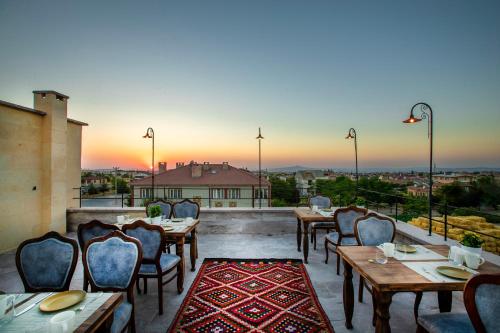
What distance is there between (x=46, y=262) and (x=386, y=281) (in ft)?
8.26

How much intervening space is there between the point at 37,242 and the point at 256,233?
410 centimetres

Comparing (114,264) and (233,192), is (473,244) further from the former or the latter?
(233,192)

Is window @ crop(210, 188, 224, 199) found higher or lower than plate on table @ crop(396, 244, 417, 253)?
lower

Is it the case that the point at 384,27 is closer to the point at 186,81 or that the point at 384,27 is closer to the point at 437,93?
the point at 437,93

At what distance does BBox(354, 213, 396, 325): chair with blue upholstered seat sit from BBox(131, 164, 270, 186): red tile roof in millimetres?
18592

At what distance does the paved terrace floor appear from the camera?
223 cm

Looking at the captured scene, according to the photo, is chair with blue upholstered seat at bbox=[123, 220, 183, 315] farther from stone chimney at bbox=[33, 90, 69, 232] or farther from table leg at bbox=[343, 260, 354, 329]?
stone chimney at bbox=[33, 90, 69, 232]

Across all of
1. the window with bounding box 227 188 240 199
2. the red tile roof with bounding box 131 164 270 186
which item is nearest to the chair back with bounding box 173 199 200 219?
the red tile roof with bounding box 131 164 270 186

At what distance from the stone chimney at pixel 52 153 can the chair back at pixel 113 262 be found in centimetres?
413

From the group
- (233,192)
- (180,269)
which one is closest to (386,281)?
(180,269)

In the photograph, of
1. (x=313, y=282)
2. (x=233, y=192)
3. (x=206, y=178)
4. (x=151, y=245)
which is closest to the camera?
(x=151, y=245)

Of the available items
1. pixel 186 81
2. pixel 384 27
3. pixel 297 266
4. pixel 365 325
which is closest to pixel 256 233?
pixel 297 266

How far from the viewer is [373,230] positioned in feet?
8.73

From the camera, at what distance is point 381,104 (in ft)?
24.5
